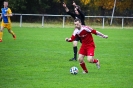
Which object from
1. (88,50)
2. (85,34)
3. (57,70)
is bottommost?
(57,70)

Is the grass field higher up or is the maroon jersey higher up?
the maroon jersey

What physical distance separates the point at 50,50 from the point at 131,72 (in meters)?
7.51

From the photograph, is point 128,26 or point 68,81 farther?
point 128,26

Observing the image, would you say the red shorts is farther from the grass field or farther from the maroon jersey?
the grass field

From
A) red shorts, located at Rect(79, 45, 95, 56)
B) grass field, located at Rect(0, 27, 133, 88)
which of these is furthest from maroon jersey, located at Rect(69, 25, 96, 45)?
grass field, located at Rect(0, 27, 133, 88)

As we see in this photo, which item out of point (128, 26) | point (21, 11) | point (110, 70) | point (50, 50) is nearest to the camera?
point (110, 70)

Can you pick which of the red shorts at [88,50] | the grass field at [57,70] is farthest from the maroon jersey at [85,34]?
the grass field at [57,70]

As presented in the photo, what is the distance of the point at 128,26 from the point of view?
46.0 m

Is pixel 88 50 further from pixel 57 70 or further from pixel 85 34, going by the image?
pixel 57 70

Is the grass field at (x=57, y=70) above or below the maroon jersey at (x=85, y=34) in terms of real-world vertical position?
below

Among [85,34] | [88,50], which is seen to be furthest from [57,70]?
[85,34]

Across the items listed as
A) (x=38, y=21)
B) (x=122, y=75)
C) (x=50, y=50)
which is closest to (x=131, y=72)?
(x=122, y=75)

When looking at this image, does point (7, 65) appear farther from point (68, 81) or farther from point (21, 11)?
point (21, 11)

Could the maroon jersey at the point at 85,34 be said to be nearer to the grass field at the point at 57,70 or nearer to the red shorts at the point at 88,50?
the red shorts at the point at 88,50
